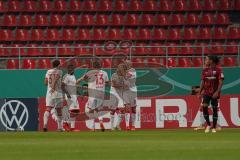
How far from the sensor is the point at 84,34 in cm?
3027

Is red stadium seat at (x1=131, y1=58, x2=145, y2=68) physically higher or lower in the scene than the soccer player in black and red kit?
higher

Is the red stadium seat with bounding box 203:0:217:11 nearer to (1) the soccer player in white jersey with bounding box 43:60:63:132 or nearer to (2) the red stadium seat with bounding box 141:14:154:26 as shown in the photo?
(2) the red stadium seat with bounding box 141:14:154:26

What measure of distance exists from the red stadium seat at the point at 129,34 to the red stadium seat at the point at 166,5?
1.82 metres

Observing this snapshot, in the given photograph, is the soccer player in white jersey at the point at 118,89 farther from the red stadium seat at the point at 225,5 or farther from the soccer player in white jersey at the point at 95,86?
the red stadium seat at the point at 225,5

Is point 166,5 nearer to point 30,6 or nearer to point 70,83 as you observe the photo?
point 30,6

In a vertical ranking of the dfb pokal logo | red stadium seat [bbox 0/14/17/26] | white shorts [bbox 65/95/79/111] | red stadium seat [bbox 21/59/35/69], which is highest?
red stadium seat [bbox 0/14/17/26]

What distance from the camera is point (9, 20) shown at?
3058cm

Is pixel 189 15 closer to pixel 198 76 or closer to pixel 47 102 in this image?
pixel 198 76

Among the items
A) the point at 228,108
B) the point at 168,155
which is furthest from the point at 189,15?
the point at 168,155

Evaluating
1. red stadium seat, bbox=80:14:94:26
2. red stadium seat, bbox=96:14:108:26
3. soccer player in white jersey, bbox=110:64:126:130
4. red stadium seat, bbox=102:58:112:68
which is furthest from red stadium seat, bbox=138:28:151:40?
soccer player in white jersey, bbox=110:64:126:130

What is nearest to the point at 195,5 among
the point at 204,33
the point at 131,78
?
the point at 204,33

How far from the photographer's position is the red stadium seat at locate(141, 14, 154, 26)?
31.0m

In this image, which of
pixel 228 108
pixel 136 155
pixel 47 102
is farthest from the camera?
pixel 228 108

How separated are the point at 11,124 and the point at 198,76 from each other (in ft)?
24.6
